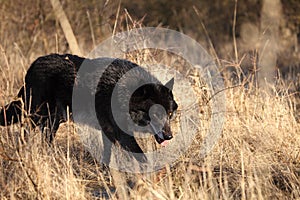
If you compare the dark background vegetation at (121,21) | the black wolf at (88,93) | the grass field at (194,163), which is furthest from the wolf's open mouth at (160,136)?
the dark background vegetation at (121,21)

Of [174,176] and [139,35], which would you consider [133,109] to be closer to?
[174,176]

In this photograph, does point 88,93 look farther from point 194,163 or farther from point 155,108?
point 194,163

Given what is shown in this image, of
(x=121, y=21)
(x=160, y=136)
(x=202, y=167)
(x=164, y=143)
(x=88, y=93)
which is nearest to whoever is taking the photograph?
(x=202, y=167)

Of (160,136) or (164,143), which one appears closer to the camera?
(160,136)

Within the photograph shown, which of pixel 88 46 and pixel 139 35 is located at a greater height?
pixel 139 35

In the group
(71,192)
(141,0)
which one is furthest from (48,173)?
(141,0)

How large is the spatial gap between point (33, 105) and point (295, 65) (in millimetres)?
7725

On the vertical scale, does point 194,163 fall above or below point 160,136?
below

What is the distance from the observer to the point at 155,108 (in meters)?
5.25

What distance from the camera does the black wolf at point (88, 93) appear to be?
529cm

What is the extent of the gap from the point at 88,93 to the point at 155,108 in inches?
31.4

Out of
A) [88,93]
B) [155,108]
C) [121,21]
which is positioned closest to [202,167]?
[155,108]

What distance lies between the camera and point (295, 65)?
12.2 meters

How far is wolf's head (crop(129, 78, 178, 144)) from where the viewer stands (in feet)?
17.1
